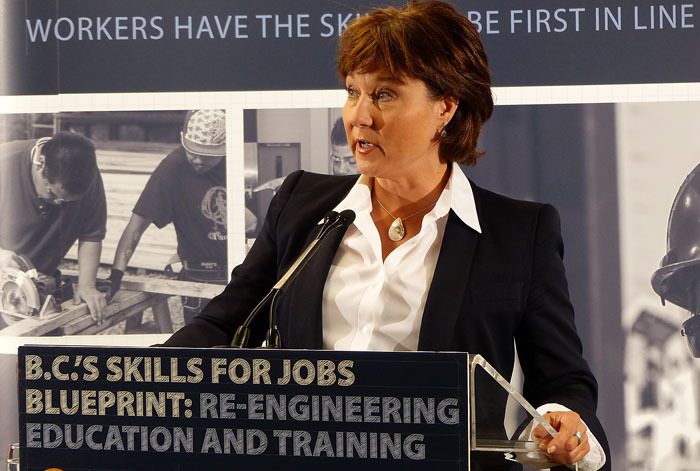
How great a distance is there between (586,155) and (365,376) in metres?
2.33

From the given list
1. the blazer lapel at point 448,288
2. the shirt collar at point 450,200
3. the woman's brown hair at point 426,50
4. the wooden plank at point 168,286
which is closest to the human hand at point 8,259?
the wooden plank at point 168,286

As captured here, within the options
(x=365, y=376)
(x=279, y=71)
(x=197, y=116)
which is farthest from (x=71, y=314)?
(x=365, y=376)

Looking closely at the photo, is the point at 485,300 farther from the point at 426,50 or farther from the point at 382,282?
the point at 426,50

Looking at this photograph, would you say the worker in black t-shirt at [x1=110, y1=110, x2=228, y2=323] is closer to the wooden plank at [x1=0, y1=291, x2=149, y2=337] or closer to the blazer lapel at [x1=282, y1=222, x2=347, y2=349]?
the wooden plank at [x1=0, y1=291, x2=149, y2=337]

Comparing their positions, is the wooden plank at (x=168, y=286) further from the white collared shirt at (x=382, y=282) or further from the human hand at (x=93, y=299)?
the white collared shirt at (x=382, y=282)

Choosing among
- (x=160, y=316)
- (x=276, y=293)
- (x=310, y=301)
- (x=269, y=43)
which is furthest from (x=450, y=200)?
(x=160, y=316)

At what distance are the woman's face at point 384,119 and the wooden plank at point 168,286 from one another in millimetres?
1710

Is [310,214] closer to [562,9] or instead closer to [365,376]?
[365,376]

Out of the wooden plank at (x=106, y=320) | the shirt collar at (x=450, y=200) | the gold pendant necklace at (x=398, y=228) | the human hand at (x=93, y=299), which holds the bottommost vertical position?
the wooden plank at (x=106, y=320)

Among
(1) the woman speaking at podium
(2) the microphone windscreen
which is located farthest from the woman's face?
(2) the microphone windscreen

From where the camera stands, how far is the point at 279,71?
3623mm

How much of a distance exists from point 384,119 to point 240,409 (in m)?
0.78

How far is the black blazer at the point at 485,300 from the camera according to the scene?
6.37 feet

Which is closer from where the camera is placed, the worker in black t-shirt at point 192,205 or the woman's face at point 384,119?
the woman's face at point 384,119
